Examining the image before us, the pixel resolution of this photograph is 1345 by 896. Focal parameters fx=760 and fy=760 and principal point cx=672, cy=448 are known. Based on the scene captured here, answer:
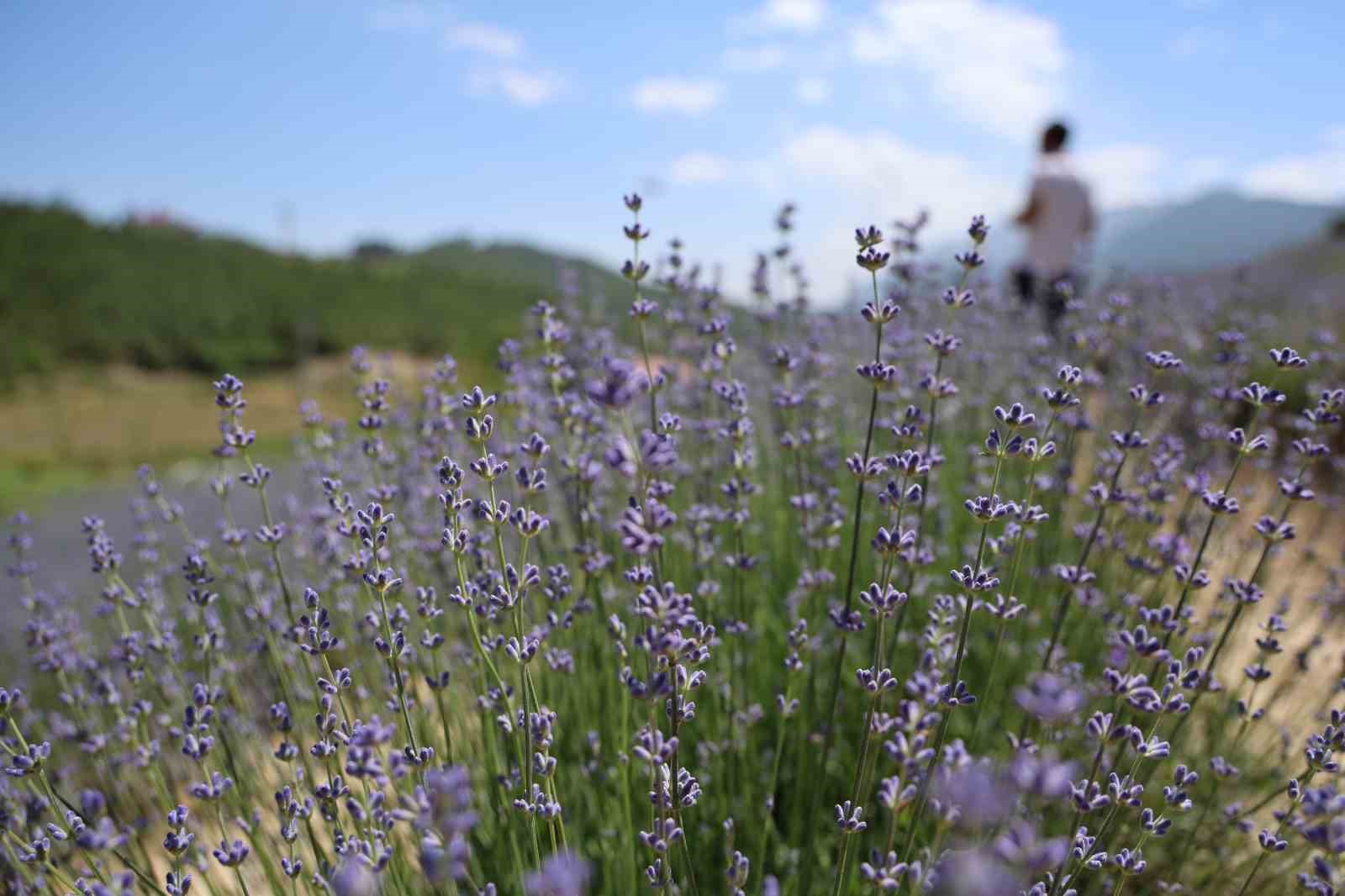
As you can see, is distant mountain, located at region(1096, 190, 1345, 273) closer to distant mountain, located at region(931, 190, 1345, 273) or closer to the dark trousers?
distant mountain, located at region(931, 190, 1345, 273)

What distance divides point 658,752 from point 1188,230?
471 ft

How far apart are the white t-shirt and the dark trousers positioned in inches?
9.2

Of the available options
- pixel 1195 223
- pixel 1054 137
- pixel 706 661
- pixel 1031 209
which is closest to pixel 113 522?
pixel 706 661

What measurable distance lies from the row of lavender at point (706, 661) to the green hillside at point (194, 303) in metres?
15.8

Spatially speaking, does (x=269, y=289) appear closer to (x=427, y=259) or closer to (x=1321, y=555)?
(x=427, y=259)

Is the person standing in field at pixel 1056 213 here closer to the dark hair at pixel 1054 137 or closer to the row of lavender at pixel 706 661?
the dark hair at pixel 1054 137

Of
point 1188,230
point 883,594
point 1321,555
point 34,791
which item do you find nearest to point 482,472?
point 883,594

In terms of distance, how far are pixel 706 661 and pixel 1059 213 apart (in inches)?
286

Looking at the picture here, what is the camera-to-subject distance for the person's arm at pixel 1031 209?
8.17 m

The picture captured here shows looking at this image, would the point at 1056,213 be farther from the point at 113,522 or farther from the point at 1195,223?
the point at 1195,223

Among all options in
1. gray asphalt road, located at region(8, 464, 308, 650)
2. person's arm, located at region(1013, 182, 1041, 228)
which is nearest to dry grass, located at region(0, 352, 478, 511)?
gray asphalt road, located at region(8, 464, 308, 650)

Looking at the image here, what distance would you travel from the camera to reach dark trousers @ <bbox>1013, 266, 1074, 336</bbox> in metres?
6.88

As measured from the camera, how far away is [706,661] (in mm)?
2959

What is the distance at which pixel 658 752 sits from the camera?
149cm
